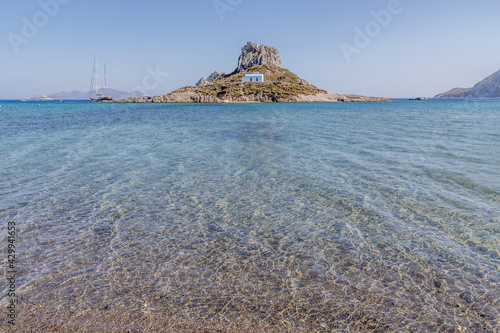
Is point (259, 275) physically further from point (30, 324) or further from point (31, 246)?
point (31, 246)

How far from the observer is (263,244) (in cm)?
753

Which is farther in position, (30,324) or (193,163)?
(193,163)

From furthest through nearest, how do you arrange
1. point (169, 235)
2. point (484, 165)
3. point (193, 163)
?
point (193, 163), point (484, 165), point (169, 235)

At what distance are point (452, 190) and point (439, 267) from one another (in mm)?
6497

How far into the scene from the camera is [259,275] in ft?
20.3

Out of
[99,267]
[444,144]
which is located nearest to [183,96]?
[444,144]

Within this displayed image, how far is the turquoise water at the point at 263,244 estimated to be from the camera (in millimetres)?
5184

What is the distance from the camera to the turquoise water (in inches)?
204

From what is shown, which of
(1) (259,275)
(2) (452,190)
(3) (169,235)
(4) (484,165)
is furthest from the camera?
(4) (484,165)

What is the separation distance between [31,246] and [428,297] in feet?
29.7

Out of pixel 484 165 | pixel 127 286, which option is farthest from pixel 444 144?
pixel 127 286
